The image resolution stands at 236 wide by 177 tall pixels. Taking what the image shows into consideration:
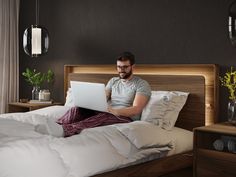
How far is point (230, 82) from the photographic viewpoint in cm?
321

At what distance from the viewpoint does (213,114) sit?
3307 mm

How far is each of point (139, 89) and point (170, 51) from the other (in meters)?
0.56

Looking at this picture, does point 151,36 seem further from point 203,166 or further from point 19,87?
point 19,87

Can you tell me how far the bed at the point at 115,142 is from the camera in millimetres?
2318

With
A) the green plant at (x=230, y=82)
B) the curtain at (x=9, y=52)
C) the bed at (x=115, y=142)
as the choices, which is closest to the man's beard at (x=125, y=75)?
the bed at (x=115, y=142)

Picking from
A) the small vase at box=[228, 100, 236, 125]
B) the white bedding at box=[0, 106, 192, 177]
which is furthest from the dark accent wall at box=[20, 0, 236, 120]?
the white bedding at box=[0, 106, 192, 177]

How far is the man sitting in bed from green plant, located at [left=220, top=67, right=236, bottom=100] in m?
0.67

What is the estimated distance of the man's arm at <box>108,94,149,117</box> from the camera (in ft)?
10.7

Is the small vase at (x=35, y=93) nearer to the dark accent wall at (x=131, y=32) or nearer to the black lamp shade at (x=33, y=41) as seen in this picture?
the dark accent wall at (x=131, y=32)

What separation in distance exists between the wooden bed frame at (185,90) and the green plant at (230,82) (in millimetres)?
63

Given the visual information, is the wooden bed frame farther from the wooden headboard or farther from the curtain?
the curtain

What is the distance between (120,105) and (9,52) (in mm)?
2450

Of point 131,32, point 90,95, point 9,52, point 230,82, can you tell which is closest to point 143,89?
point 90,95

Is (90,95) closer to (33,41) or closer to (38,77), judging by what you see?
(33,41)
